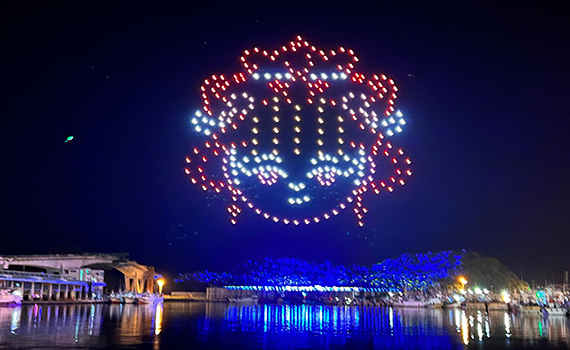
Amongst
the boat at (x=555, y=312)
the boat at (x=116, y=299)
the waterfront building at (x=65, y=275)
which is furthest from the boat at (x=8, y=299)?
the boat at (x=555, y=312)

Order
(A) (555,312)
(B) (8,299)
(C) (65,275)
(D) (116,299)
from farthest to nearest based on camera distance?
(C) (65,275) < (D) (116,299) < (B) (8,299) < (A) (555,312)

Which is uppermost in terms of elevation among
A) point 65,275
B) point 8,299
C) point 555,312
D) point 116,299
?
point 65,275

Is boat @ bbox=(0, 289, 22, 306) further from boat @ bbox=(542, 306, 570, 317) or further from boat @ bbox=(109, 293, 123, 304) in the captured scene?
boat @ bbox=(542, 306, 570, 317)

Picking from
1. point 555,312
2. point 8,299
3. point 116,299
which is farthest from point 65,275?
point 555,312

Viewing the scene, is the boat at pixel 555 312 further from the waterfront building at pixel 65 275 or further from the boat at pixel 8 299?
the waterfront building at pixel 65 275

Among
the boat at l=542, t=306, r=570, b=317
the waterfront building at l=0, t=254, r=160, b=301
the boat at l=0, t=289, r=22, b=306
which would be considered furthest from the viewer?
the waterfront building at l=0, t=254, r=160, b=301

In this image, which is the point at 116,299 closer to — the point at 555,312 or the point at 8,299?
the point at 8,299

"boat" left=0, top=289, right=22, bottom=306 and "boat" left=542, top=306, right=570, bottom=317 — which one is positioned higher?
"boat" left=0, top=289, right=22, bottom=306

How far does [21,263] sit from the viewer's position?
106 metres

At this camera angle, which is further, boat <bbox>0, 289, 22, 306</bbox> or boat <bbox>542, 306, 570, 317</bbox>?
boat <bbox>0, 289, 22, 306</bbox>

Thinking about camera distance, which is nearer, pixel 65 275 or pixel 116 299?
pixel 116 299

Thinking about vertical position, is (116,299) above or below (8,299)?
below

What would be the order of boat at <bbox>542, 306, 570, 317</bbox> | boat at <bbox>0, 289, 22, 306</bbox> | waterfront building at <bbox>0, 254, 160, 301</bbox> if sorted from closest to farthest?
1. boat at <bbox>542, 306, 570, 317</bbox>
2. boat at <bbox>0, 289, 22, 306</bbox>
3. waterfront building at <bbox>0, 254, 160, 301</bbox>

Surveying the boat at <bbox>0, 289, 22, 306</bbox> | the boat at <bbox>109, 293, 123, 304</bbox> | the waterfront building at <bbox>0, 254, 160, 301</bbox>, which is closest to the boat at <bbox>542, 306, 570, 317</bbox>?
the boat at <bbox>0, 289, 22, 306</bbox>
